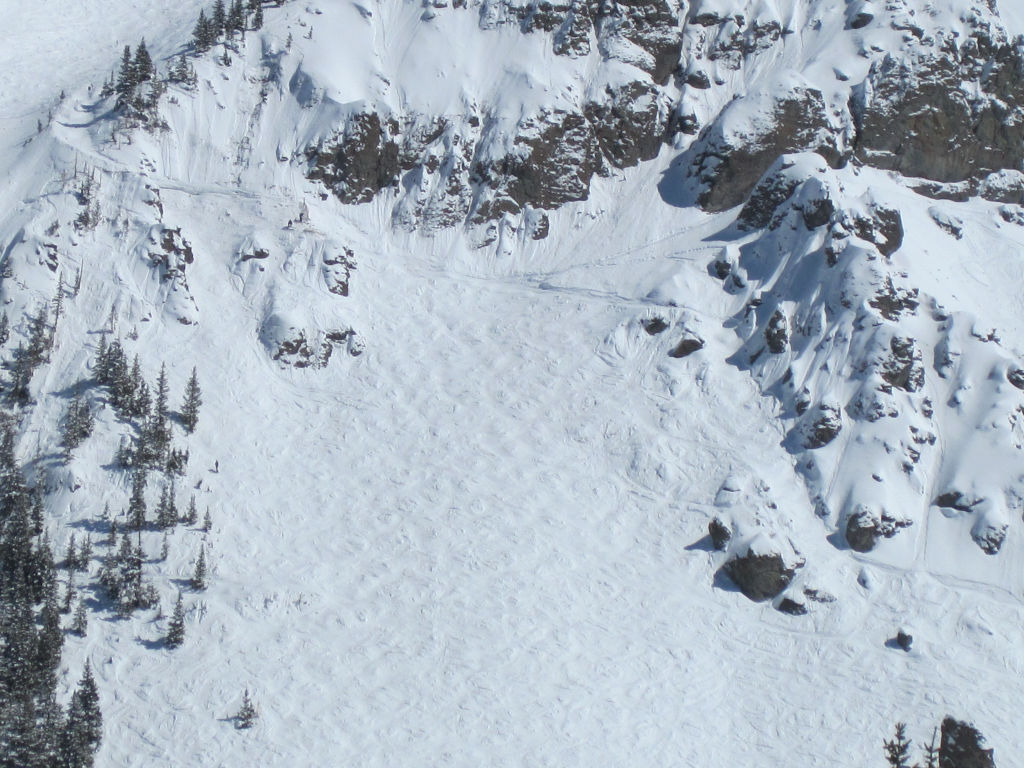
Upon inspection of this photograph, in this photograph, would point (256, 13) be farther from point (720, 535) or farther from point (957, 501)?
point (957, 501)

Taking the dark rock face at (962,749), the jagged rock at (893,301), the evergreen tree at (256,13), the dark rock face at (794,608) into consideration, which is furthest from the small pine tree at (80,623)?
the evergreen tree at (256,13)

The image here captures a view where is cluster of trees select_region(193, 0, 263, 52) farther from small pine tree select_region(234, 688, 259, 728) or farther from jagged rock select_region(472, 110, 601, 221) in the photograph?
small pine tree select_region(234, 688, 259, 728)

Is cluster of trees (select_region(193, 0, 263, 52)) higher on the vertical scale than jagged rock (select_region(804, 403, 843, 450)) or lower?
higher

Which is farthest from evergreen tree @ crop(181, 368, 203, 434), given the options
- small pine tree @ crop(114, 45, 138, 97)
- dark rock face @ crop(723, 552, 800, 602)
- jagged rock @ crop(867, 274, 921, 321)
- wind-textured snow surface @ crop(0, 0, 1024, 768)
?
jagged rock @ crop(867, 274, 921, 321)

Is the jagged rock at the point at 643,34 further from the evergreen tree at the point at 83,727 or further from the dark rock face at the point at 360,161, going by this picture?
the evergreen tree at the point at 83,727

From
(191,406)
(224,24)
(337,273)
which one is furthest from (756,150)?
(191,406)

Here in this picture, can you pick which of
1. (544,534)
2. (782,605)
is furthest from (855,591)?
(544,534)
